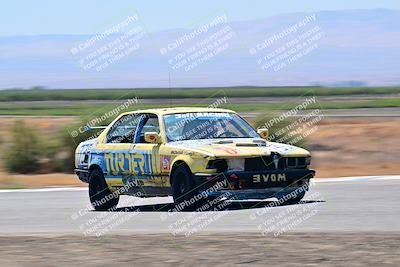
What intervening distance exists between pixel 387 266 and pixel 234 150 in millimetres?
5546

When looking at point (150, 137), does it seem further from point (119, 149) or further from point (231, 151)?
point (231, 151)

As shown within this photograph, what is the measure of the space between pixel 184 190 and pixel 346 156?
57.2 feet

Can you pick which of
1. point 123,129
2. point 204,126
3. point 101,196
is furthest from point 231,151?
point 101,196

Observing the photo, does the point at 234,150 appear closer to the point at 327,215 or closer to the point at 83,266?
the point at 327,215

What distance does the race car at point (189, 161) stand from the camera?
14.5 meters

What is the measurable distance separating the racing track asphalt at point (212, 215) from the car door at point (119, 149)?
1.85ft

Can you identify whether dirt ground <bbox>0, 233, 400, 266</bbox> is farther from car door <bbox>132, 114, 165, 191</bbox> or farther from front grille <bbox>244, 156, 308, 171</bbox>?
car door <bbox>132, 114, 165, 191</bbox>

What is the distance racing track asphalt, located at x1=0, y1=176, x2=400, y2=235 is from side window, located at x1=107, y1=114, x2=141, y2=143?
3.45 ft

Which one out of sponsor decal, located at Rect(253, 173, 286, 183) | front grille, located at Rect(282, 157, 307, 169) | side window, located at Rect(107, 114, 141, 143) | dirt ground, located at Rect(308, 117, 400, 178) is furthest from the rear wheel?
dirt ground, located at Rect(308, 117, 400, 178)

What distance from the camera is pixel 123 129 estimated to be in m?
16.5

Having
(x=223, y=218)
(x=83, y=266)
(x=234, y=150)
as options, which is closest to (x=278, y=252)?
(x=83, y=266)

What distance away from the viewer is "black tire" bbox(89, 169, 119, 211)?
53.4ft

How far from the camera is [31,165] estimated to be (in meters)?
29.1

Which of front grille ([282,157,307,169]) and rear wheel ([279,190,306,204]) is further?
rear wheel ([279,190,306,204])
